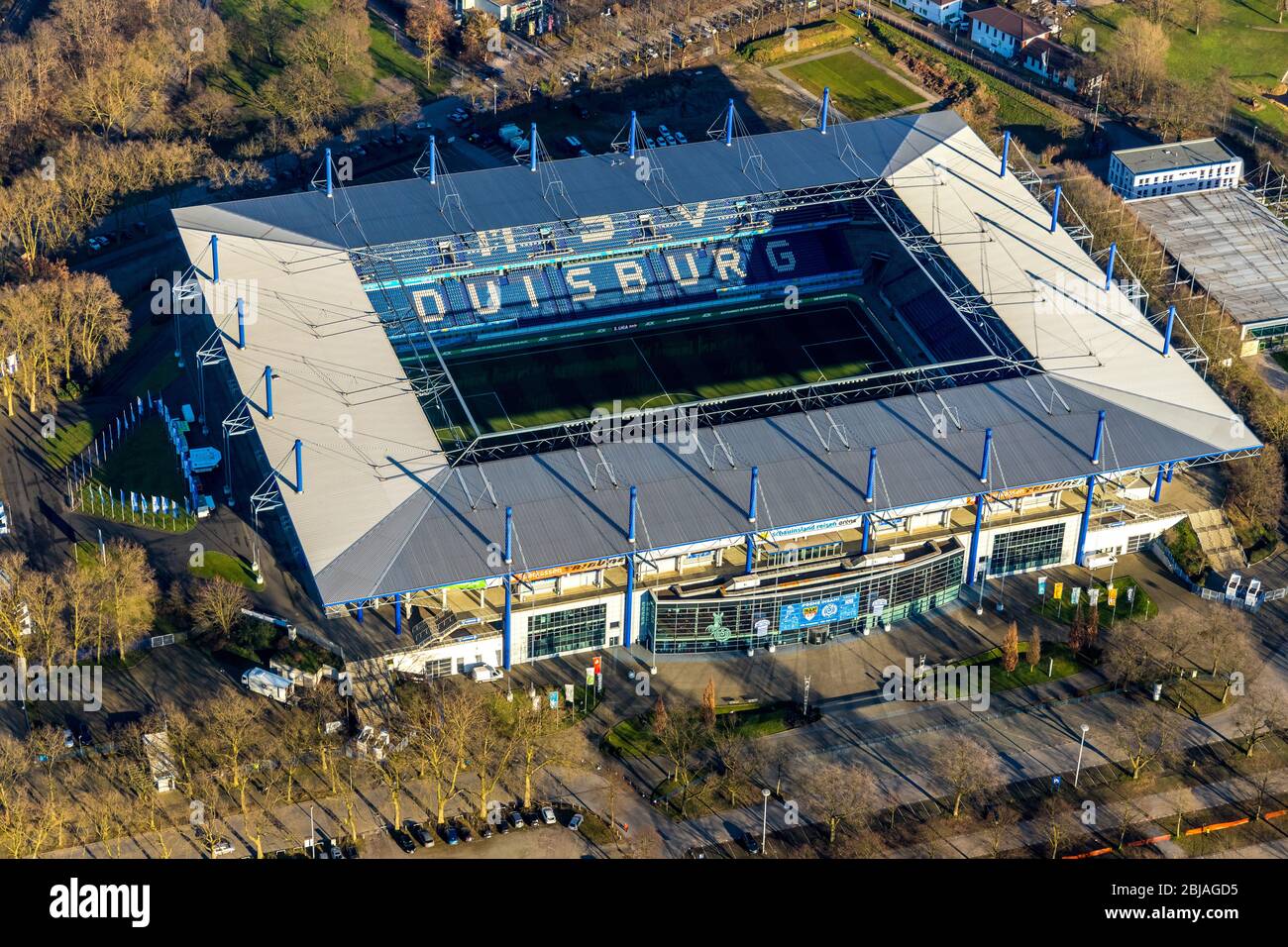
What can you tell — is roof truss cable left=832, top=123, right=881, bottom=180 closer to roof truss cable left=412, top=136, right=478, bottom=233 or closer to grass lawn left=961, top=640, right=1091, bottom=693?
roof truss cable left=412, top=136, right=478, bottom=233

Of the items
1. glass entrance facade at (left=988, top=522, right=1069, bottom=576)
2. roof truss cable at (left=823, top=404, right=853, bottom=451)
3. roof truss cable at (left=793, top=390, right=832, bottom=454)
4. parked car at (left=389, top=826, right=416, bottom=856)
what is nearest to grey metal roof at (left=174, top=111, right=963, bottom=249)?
roof truss cable at (left=793, top=390, right=832, bottom=454)

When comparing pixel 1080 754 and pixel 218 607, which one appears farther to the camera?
pixel 218 607

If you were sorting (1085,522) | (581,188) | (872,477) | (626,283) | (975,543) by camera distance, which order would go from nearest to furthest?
(872,477) → (975,543) → (1085,522) → (581,188) → (626,283)

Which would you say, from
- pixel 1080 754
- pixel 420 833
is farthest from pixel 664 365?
pixel 420 833

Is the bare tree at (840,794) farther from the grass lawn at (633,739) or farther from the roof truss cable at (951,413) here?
the roof truss cable at (951,413)

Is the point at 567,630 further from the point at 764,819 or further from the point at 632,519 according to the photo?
the point at 764,819

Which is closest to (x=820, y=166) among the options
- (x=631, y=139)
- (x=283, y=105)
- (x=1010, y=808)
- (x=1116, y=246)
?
(x=631, y=139)

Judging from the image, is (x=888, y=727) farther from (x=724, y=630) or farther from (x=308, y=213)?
(x=308, y=213)
